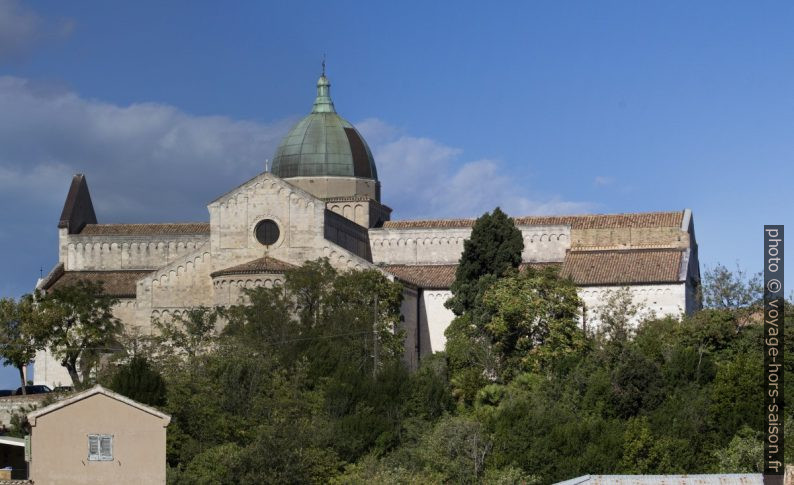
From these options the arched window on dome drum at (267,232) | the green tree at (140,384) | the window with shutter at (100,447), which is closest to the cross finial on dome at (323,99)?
the arched window on dome drum at (267,232)

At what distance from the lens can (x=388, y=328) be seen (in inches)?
3216

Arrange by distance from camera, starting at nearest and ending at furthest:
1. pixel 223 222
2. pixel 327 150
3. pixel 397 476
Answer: pixel 397 476
pixel 223 222
pixel 327 150

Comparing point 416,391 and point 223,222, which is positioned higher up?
point 223,222

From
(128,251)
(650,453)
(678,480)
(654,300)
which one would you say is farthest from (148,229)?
(678,480)

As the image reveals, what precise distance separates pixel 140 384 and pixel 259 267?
13.0 meters

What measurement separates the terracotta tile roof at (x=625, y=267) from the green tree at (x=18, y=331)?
23.2 m

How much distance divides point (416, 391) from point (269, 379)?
5693 millimetres

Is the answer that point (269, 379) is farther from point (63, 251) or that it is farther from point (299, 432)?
point (63, 251)

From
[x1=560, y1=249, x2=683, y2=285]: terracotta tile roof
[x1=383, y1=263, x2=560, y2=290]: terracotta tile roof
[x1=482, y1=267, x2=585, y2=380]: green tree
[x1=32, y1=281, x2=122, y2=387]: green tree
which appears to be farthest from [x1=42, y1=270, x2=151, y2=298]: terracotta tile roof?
[x1=560, y1=249, x2=683, y2=285]: terracotta tile roof

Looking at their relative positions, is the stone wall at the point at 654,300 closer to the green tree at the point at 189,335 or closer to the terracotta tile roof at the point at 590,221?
the terracotta tile roof at the point at 590,221

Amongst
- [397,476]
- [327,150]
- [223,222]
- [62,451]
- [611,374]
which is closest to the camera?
[62,451]

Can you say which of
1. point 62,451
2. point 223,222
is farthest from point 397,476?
point 223,222

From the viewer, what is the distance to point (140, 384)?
238ft

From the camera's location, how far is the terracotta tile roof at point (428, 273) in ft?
289
